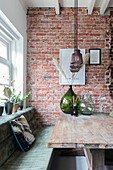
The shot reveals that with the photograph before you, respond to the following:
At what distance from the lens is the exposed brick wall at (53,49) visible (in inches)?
119

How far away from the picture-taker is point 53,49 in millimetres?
3059

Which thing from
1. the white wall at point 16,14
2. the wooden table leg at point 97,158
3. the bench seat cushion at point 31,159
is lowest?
the bench seat cushion at point 31,159

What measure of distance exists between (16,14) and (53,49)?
3.05 ft

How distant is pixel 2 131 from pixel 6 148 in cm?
20

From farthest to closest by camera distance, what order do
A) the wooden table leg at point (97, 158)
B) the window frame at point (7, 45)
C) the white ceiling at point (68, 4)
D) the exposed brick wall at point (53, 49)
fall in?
the exposed brick wall at point (53, 49), the white ceiling at point (68, 4), the window frame at point (7, 45), the wooden table leg at point (97, 158)

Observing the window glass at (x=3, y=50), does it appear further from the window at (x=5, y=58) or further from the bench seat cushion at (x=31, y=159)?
the bench seat cushion at (x=31, y=159)

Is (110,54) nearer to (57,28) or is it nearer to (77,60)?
(57,28)

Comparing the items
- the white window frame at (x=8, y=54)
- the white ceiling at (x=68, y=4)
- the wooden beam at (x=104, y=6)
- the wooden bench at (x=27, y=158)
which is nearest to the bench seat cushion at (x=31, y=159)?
the wooden bench at (x=27, y=158)

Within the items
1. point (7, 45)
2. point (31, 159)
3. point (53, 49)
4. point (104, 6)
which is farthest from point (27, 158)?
point (104, 6)

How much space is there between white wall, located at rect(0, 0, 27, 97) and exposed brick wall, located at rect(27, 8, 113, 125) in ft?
0.49

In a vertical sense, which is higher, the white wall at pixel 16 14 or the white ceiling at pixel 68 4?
the white ceiling at pixel 68 4

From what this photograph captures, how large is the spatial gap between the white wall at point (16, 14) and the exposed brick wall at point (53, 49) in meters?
0.15

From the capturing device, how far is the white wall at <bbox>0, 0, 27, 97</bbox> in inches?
81.9

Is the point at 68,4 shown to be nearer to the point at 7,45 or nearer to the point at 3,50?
the point at 7,45
